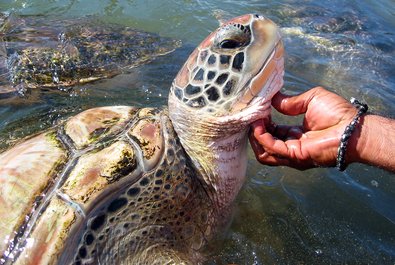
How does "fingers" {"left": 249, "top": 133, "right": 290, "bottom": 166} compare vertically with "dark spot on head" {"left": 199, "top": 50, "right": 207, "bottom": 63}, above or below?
below

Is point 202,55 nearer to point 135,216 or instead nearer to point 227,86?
point 227,86

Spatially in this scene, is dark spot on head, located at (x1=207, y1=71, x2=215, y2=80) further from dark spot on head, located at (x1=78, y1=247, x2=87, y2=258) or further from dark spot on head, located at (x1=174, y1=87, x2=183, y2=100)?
dark spot on head, located at (x1=78, y1=247, x2=87, y2=258)

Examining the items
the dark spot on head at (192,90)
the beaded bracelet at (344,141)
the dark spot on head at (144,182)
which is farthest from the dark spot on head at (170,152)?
the beaded bracelet at (344,141)

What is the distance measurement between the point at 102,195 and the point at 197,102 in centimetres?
60

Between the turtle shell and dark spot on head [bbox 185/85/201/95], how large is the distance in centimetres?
23

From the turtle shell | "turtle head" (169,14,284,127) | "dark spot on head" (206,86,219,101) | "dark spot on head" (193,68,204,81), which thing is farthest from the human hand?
the turtle shell

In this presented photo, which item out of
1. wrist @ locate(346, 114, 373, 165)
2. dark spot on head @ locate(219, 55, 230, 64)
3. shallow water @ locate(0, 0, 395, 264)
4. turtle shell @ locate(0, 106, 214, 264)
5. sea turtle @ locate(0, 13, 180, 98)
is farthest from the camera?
sea turtle @ locate(0, 13, 180, 98)

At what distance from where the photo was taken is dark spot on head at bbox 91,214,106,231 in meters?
1.71

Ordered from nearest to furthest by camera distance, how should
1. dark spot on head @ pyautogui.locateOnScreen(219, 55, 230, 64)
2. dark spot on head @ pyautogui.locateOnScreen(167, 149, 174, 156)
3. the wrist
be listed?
the wrist
dark spot on head @ pyautogui.locateOnScreen(219, 55, 230, 64)
dark spot on head @ pyautogui.locateOnScreen(167, 149, 174, 156)

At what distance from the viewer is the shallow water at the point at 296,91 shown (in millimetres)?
2436

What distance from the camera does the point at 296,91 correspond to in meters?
4.12

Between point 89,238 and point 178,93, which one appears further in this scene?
point 178,93

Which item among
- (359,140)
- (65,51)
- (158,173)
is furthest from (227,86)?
(65,51)

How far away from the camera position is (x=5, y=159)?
1880 millimetres
